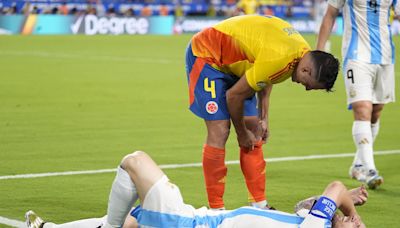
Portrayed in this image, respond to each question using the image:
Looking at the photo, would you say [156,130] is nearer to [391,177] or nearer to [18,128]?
[18,128]

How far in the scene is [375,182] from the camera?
9.85 meters

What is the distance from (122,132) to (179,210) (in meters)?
7.39

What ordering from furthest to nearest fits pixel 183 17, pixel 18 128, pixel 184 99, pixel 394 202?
pixel 183 17 < pixel 184 99 < pixel 18 128 < pixel 394 202

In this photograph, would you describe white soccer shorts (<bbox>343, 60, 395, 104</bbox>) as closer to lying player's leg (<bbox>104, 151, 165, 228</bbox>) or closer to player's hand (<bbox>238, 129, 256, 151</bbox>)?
player's hand (<bbox>238, 129, 256, 151</bbox>)

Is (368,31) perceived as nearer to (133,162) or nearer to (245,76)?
(245,76)

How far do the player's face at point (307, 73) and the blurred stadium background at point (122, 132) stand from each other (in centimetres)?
160

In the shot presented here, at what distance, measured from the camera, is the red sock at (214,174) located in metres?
8.17

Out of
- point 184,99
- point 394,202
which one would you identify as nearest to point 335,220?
point 394,202

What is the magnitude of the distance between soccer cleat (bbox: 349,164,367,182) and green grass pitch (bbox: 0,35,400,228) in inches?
3.3

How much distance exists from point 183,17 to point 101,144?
30.5 metres

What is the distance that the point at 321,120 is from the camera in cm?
1577

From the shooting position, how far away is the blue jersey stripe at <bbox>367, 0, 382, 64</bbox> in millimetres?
10352

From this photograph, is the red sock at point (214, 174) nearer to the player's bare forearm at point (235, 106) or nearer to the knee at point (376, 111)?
the player's bare forearm at point (235, 106)

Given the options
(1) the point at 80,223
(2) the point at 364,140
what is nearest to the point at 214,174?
(1) the point at 80,223
